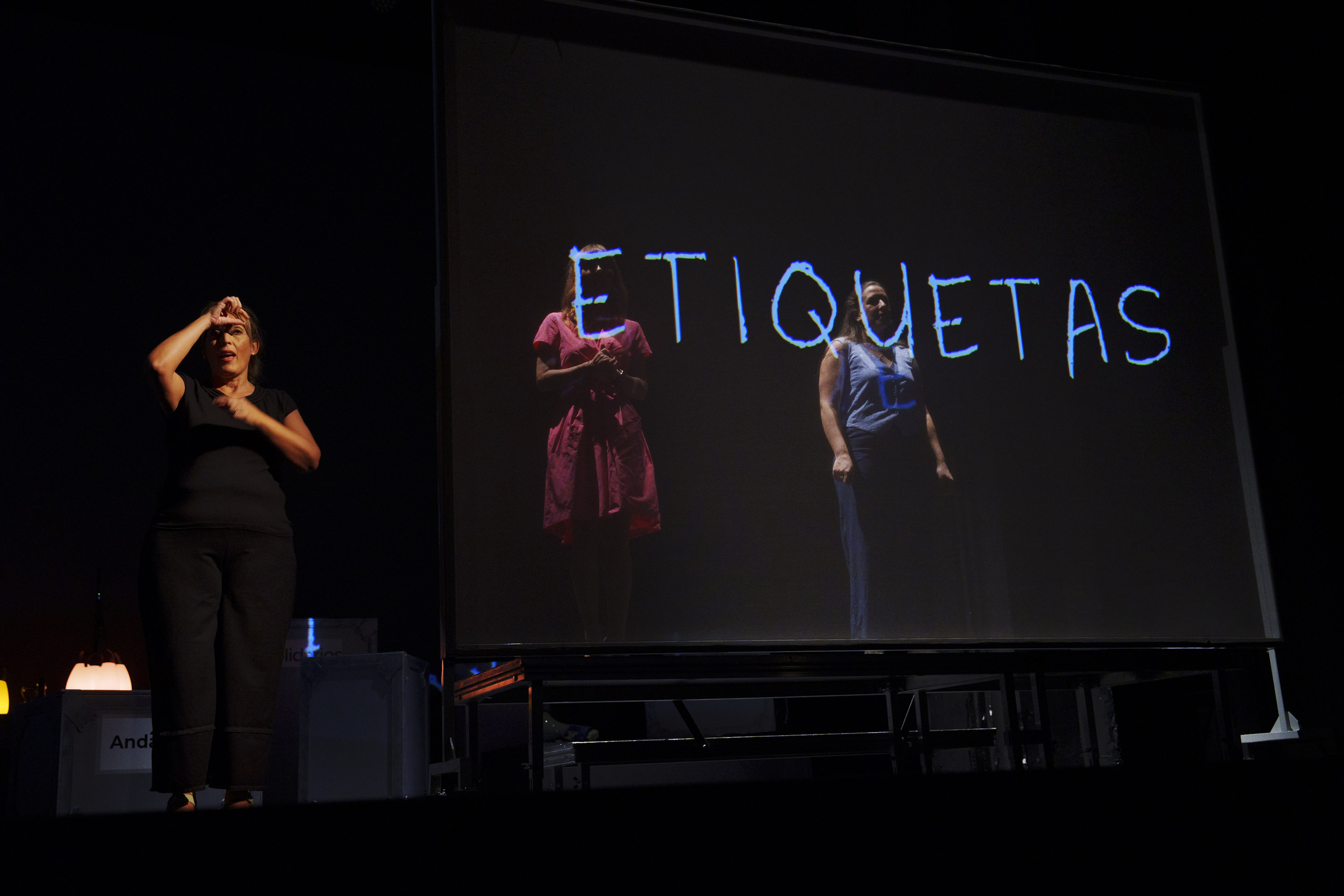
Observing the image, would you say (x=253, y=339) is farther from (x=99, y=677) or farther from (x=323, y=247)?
(x=323, y=247)

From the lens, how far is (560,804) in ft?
3.15

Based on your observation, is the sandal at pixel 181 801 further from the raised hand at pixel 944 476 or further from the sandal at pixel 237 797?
the raised hand at pixel 944 476

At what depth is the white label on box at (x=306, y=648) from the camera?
379 cm

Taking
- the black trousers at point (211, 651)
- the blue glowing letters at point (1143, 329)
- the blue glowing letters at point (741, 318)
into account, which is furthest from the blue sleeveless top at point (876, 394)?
the black trousers at point (211, 651)

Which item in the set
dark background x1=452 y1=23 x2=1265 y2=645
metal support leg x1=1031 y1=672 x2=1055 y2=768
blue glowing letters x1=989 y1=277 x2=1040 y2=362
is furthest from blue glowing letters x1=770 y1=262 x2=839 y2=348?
metal support leg x1=1031 y1=672 x2=1055 y2=768

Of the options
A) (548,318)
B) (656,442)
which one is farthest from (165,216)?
(656,442)

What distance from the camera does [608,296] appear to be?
288 centimetres

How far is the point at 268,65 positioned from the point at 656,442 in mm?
2663

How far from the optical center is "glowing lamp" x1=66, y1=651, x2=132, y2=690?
11.2 feet

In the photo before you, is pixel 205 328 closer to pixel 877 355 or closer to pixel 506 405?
pixel 506 405

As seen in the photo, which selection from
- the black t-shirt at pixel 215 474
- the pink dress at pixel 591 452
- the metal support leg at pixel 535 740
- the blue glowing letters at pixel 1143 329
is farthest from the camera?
the blue glowing letters at pixel 1143 329

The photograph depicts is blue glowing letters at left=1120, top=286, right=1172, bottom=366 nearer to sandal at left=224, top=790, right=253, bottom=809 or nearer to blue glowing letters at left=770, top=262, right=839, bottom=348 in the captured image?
blue glowing letters at left=770, top=262, right=839, bottom=348

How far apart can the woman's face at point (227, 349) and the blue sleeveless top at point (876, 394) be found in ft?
5.09

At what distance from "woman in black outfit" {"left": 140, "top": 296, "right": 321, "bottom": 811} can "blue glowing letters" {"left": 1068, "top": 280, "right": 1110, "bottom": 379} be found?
2.18 m
